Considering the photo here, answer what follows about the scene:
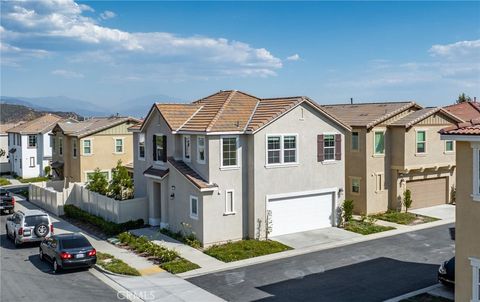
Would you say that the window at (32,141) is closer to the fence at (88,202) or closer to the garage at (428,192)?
the fence at (88,202)

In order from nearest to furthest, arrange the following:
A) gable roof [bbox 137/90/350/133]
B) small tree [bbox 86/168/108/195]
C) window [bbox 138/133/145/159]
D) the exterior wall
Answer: the exterior wall
gable roof [bbox 137/90/350/133]
window [bbox 138/133/145/159]
small tree [bbox 86/168/108/195]

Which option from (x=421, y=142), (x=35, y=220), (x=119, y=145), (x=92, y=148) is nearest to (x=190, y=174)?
(x=35, y=220)

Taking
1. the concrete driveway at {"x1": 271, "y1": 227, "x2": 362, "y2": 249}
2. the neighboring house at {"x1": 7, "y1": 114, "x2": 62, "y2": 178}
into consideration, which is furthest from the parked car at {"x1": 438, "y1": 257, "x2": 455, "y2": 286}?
the neighboring house at {"x1": 7, "y1": 114, "x2": 62, "y2": 178}

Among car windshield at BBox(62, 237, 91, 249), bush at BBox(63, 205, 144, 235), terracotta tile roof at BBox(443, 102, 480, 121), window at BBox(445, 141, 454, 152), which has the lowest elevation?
bush at BBox(63, 205, 144, 235)

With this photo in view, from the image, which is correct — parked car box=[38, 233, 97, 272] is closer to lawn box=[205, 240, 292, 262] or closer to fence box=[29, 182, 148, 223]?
lawn box=[205, 240, 292, 262]

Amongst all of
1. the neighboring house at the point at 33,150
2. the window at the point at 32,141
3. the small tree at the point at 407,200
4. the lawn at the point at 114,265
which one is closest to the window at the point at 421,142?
the small tree at the point at 407,200

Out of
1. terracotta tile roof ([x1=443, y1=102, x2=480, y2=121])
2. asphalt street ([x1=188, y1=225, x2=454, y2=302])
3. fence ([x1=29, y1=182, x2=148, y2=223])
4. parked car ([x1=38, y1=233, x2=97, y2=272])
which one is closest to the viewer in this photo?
asphalt street ([x1=188, y1=225, x2=454, y2=302])
